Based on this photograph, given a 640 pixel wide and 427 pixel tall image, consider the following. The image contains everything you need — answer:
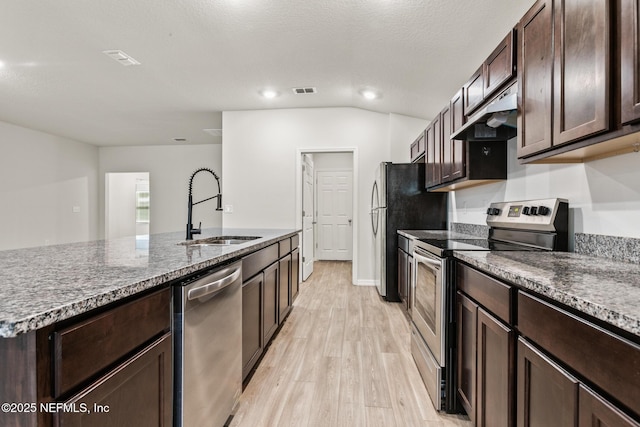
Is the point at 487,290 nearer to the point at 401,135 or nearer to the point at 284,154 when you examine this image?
the point at 401,135

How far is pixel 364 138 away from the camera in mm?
4855

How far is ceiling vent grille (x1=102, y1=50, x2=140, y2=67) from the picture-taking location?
10.2ft

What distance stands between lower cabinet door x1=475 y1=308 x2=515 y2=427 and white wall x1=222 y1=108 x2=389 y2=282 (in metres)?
3.43

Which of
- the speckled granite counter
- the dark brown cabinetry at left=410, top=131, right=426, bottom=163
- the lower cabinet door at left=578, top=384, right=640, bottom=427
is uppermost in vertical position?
the dark brown cabinetry at left=410, top=131, right=426, bottom=163

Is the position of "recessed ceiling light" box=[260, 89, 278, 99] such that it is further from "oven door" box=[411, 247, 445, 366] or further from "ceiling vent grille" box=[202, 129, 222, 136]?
"oven door" box=[411, 247, 445, 366]

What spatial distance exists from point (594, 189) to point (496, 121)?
61cm

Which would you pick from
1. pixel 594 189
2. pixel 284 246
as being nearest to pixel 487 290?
pixel 594 189

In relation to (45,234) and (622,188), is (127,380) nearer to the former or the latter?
(622,188)

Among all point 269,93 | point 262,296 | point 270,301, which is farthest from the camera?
point 269,93

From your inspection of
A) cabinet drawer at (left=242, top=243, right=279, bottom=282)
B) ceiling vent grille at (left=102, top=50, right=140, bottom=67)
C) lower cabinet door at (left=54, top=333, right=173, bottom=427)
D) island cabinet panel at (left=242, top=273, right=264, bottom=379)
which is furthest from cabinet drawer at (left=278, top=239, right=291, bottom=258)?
ceiling vent grille at (left=102, top=50, right=140, bottom=67)

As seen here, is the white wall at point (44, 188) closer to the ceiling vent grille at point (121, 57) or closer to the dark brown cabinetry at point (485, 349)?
the ceiling vent grille at point (121, 57)

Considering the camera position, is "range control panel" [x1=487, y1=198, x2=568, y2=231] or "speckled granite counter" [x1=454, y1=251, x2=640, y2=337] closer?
"speckled granite counter" [x1=454, y1=251, x2=640, y2=337]

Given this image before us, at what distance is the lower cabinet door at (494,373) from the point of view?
1.16 meters

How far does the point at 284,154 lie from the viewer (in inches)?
195
